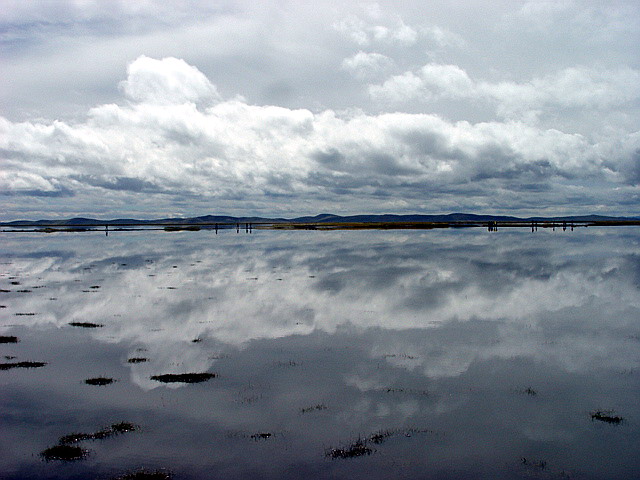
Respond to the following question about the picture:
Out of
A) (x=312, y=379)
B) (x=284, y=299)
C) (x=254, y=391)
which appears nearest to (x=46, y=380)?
(x=254, y=391)

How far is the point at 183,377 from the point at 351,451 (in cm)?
818

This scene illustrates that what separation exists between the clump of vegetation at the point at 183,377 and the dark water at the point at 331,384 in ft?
1.31

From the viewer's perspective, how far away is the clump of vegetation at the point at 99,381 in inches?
721

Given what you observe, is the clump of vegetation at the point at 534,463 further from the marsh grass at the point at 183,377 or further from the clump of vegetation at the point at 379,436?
the marsh grass at the point at 183,377

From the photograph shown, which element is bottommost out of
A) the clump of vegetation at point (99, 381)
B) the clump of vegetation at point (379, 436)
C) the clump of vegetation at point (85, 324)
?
the clump of vegetation at point (379, 436)

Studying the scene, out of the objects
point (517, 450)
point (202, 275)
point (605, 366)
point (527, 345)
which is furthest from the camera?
point (202, 275)

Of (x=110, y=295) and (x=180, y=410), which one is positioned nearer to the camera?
(x=180, y=410)

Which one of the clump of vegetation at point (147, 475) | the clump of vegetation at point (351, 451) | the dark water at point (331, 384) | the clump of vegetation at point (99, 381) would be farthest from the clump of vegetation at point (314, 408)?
the clump of vegetation at point (99, 381)

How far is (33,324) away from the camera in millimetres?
28188

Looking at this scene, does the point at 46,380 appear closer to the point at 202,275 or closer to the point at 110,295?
the point at 110,295

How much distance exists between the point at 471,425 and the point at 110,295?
3051 centimetres

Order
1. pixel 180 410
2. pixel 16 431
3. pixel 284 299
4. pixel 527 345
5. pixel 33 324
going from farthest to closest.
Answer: pixel 284 299 → pixel 33 324 → pixel 527 345 → pixel 180 410 → pixel 16 431

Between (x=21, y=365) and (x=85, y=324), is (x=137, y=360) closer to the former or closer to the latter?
(x=21, y=365)

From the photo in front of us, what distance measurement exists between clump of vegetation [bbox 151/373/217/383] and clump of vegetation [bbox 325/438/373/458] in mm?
7019
